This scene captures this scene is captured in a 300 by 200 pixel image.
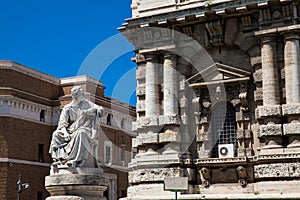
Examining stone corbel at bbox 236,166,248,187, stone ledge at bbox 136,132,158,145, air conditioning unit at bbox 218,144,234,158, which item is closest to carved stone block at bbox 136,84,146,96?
stone ledge at bbox 136,132,158,145

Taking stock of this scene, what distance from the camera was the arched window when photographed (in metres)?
20.0

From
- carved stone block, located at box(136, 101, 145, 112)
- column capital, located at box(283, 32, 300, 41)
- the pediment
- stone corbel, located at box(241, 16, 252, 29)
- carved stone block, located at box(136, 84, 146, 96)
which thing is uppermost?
stone corbel, located at box(241, 16, 252, 29)

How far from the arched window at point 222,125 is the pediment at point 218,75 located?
1.06 metres

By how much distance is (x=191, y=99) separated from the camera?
2072 cm

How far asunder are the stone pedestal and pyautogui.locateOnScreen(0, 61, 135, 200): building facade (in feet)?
81.9

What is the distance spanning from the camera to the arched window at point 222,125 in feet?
65.7

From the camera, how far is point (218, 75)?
20.2m

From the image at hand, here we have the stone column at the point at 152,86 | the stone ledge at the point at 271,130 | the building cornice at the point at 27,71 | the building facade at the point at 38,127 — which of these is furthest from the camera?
the building cornice at the point at 27,71

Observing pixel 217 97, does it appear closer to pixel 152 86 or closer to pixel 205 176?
pixel 152 86

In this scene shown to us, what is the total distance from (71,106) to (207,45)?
792cm

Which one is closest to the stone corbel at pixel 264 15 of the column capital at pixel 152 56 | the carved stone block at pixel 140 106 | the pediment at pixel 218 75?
the pediment at pixel 218 75

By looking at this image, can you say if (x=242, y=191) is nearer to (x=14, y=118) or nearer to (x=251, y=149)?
(x=251, y=149)

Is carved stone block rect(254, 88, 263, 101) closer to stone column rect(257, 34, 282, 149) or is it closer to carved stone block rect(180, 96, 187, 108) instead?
stone column rect(257, 34, 282, 149)

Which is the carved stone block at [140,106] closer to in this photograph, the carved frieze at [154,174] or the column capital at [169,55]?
the column capital at [169,55]
